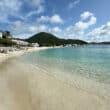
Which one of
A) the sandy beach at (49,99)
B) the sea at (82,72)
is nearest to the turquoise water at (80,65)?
the sea at (82,72)

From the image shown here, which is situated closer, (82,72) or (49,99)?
(49,99)

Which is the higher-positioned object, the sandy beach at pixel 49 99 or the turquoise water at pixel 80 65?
the sandy beach at pixel 49 99

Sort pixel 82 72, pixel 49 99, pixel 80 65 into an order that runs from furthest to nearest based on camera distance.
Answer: pixel 80 65 < pixel 82 72 < pixel 49 99

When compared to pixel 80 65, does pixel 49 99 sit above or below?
above

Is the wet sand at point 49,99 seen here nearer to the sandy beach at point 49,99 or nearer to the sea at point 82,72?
the sandy beach at point 49,99

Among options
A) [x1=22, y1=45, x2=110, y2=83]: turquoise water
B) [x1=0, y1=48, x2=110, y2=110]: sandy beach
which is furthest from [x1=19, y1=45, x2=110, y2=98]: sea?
[x1=0, y1=48, x2=110, y2=110]: sandy beach

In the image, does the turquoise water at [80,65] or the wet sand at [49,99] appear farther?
the turquoise water at [80,65]

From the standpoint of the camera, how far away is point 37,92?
8609mm

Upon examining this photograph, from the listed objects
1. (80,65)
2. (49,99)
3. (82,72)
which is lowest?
(80,65)

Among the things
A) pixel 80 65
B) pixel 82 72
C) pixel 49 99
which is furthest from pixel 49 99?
pixel 80 65

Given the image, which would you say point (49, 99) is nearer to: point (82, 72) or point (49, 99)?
point (49, 99)

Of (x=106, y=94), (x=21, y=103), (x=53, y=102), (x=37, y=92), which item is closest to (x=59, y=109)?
(x=53, y=102)

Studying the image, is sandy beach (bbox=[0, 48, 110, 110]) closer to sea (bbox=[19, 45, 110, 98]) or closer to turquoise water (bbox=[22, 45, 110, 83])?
sea (bbox=[19, 45, 110, 98])

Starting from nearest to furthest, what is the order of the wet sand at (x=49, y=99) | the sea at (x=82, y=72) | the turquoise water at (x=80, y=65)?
the wet sand at (x=49, y=99)
the sea at (x=82, y=72)
the turquoise water at (x=80, y=65)
